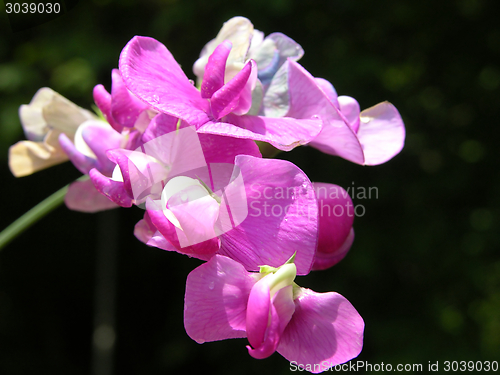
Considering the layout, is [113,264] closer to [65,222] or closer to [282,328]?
[65,222]

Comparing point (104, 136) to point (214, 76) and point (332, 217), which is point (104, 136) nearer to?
point (214, 76)

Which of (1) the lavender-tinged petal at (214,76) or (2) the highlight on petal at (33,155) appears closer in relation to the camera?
(1) the lavender-tinged petal at (214,76)

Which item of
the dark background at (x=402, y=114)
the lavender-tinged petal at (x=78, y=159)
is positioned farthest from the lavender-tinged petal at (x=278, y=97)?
the dark background at (x=402, y=114)

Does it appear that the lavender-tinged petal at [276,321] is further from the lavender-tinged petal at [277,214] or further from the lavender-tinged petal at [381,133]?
the lavender-tinged petal at [381,133]

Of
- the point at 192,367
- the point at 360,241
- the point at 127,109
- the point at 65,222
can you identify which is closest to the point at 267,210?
the point at 127,109

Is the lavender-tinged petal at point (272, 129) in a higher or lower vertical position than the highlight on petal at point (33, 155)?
higher

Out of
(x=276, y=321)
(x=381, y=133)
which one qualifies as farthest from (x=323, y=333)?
(x=381, y=133)

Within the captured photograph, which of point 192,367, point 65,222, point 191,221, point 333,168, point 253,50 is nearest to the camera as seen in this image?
point 191,221
